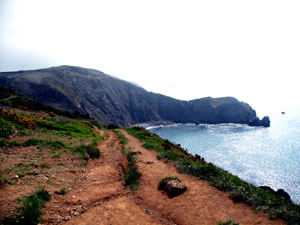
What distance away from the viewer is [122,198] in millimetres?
11023

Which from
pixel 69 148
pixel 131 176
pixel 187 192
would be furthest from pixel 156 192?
pixel 69 148

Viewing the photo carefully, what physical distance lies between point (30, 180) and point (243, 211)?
12.3 meters

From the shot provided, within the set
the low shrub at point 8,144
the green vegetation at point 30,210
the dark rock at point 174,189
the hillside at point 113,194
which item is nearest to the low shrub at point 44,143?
the hillside at point 113,194

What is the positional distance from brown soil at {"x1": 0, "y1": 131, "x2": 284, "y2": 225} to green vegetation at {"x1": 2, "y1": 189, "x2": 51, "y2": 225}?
333 mm

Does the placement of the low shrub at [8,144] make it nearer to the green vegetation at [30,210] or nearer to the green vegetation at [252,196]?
the green vegetation at [30,210]

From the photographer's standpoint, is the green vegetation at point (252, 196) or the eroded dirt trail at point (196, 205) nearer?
the green vegetation at point (252, 196)

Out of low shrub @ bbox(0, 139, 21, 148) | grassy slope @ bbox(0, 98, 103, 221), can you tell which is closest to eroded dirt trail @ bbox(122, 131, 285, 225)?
grassy slope @ bbox(0, 98, 103, 221)

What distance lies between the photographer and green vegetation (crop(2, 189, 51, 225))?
6723mm

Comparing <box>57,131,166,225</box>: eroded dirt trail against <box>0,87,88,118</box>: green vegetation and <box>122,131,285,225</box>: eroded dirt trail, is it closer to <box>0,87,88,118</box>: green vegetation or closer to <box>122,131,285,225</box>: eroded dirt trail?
<box>122,131,285,225</box>: eroded dirt trail

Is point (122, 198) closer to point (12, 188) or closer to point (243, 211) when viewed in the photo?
point (12, 188)

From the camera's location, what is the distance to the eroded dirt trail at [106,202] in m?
8.54

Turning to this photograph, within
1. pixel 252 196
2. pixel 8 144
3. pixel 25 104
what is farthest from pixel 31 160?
pixel 25 104

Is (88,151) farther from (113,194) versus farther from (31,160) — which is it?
(113,194)

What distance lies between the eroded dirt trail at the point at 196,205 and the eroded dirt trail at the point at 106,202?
98cm
